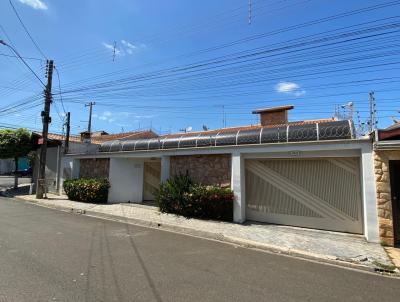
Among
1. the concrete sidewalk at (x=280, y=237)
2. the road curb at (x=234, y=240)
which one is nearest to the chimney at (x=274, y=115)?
the concrete sidewalk at (x=280, y=237)

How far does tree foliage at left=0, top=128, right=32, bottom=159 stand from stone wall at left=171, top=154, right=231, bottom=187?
13.7 metres

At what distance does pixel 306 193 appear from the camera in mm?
10383

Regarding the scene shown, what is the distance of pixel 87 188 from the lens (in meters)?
16.1

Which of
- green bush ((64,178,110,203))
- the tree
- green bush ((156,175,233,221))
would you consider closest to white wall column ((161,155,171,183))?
green bush ((156,175,233,221))

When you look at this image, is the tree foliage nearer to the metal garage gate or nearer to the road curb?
the road curb

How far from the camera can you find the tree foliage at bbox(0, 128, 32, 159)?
67.1 feet

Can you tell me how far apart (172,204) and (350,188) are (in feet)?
22.3

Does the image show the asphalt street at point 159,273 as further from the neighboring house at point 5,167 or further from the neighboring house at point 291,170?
the neighboring house at point 5,167

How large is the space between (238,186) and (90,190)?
8.85 meters

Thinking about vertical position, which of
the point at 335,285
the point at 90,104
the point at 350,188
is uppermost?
the point at 90,104

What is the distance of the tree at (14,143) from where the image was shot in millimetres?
20438

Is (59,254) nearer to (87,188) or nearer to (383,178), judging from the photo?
(383,178)

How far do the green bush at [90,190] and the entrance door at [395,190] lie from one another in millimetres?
13101

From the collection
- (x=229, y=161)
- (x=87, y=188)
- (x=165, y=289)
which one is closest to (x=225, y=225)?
(x=229, y=161)
